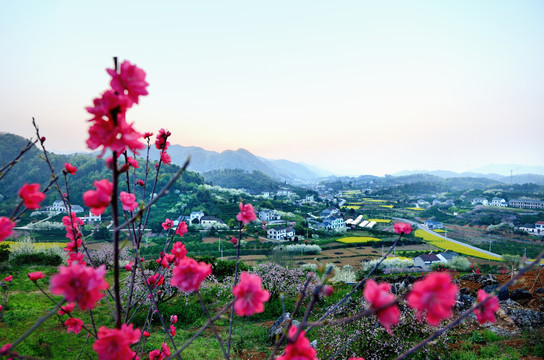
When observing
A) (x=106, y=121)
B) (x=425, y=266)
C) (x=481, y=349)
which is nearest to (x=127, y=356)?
(x=106, y=121)

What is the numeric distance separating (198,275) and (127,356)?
390mm

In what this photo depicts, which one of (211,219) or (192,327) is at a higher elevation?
(192,327)

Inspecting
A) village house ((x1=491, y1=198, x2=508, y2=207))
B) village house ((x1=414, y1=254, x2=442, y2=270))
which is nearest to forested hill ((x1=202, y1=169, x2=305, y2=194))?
village house ((x1=491, y1=198, x2=508, y2=207))

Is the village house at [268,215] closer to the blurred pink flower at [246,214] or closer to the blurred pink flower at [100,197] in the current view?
the blurred pink flower at [246,214]

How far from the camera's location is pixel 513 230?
4216cm

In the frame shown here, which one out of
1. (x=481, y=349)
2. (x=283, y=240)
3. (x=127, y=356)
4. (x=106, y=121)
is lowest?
(x=283, y=240)

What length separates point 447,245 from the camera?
36688 millimetres

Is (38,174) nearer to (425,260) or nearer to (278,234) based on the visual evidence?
(278,234)

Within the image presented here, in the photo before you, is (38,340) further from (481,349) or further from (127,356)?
(481,349)

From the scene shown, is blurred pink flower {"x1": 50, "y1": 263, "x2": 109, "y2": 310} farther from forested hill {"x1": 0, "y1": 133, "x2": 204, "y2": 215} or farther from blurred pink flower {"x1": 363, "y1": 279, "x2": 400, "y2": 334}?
forested hill {"x1": 0, "y1": 133, "x2": 204, "y2": 215}

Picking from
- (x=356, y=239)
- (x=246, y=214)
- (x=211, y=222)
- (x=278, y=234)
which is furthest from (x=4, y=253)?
(x=356, y=239)

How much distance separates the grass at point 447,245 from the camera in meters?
31.3

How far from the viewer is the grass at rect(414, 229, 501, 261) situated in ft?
103

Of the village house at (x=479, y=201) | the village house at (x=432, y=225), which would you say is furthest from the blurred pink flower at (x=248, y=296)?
the village house at (x=479, y=201)
